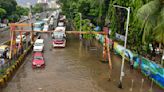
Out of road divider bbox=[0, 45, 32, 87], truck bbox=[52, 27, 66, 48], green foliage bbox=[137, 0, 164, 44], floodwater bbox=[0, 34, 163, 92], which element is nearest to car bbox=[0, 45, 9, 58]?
road divider bbox=[0, 45, 32, 87]

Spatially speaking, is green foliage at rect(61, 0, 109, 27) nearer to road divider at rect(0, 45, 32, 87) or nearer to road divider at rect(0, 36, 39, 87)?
road divider at rect(0, 36, 39, 87)

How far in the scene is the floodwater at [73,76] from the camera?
87.6 feet

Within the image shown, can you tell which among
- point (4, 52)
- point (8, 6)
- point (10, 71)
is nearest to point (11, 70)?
point (10, 71)

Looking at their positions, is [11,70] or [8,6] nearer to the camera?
[11,70]

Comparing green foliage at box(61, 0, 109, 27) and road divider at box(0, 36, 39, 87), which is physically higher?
green foliage at box(61, 0, 109, 27)

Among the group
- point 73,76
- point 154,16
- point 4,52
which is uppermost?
point 154,16

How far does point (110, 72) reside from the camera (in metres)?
32.7

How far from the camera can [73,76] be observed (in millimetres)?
31156

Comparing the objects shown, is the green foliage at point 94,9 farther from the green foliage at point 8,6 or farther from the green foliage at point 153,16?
the green foliage at point 153,16

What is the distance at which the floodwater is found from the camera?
2670 cm

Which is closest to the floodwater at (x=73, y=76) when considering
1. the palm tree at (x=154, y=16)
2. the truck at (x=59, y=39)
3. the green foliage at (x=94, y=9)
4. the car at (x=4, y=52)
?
the car at (x=4, y=52)

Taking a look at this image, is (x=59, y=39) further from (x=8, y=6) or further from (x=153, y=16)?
(x=8, y=6)

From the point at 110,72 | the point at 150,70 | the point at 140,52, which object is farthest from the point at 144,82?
the point at 140,52

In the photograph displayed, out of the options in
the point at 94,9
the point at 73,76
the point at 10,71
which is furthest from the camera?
the point at 94,9
